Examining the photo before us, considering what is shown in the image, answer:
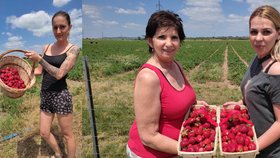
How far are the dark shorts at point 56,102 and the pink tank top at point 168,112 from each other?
163 centimetres

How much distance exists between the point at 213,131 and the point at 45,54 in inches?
79.3

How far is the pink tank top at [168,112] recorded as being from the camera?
1633mm

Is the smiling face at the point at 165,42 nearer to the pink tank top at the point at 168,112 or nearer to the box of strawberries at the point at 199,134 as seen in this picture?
the pink tank top at the point at 168,112

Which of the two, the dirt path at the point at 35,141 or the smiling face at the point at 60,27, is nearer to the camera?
the smiling face at the point at 60,27

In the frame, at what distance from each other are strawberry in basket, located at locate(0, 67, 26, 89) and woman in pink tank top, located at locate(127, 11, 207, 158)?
189 centimetres

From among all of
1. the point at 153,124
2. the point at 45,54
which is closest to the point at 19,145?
the point at 45,54

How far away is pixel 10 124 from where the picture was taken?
15.4 feet

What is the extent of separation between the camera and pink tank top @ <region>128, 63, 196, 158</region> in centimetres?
163

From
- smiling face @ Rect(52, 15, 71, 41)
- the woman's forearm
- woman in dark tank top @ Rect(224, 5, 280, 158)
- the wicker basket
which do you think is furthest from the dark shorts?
the woman's forearm

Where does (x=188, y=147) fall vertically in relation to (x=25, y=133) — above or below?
above

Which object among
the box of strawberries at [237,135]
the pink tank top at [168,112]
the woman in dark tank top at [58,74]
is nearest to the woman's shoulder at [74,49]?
the woman in dark tank top at [58,74]

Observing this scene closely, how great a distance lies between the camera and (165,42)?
1.65m

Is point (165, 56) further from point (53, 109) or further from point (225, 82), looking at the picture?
point (225, 82)

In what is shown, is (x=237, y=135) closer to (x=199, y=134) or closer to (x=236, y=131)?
(x=236, y=131)
